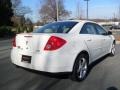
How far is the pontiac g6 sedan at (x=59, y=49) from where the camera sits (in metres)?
6.07

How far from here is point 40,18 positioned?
57781 mm

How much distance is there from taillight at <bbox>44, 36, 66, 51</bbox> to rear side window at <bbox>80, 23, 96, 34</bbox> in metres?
1.07

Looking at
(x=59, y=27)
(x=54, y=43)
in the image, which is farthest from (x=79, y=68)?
(x=59, y=27)

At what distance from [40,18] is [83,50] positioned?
5162 centimetres

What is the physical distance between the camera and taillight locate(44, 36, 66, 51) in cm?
607

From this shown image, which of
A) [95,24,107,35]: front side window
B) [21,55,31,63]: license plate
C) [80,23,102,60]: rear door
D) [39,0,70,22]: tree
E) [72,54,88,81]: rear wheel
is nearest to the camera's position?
[21,55,31,63]: license plate

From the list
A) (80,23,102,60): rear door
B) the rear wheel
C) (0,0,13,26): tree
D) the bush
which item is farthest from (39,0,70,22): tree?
Result: the rear wheel

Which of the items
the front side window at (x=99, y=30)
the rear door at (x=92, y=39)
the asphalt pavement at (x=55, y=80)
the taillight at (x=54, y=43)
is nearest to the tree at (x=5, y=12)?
the front side window at (x=99, y=30)

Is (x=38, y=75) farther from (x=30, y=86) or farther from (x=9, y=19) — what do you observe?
(x=9, y=19)

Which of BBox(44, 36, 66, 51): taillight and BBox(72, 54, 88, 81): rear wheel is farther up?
BBox(44, 36, 66, 51): taillight

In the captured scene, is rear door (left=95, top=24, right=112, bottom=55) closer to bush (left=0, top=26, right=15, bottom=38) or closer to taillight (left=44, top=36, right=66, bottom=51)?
taillight (left=44, top=36, right=66, bottom=51)

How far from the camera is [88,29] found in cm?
757

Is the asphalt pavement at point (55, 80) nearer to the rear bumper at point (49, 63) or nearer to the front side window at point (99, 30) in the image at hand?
the rear bumper at point (49, 63)

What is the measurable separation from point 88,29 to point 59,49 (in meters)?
1.81
